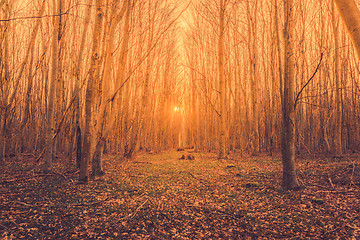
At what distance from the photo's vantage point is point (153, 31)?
866 cm

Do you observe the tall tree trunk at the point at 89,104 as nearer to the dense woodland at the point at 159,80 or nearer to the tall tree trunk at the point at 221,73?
the dense woodland at the point at 159,80

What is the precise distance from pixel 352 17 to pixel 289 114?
1.37 meters

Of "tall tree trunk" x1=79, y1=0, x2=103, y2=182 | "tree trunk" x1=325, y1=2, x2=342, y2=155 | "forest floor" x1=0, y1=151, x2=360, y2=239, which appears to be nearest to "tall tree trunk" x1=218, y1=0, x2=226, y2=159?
"tree trunk" x1=325, y1=2, x2=342, y2=155

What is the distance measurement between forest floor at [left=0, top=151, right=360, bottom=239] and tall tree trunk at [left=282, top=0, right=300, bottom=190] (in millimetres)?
240

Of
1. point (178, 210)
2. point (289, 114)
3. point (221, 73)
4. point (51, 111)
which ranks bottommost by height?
point (178, 210)

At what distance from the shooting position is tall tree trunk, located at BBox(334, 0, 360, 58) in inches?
90.8

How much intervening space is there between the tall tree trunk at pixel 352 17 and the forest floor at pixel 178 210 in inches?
75.5

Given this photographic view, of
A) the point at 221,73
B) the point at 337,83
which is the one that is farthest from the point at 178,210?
the point at 337,83

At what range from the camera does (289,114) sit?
3088mm

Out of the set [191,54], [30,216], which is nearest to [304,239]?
[30,216]

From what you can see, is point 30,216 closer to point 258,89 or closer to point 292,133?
point 292,133

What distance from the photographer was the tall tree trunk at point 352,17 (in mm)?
2307

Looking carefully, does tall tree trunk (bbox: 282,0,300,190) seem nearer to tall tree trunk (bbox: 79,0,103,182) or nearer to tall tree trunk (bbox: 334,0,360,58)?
tall tree trunk (bbox: 334,0,360,58)

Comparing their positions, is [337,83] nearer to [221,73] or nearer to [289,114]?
[221,73]
